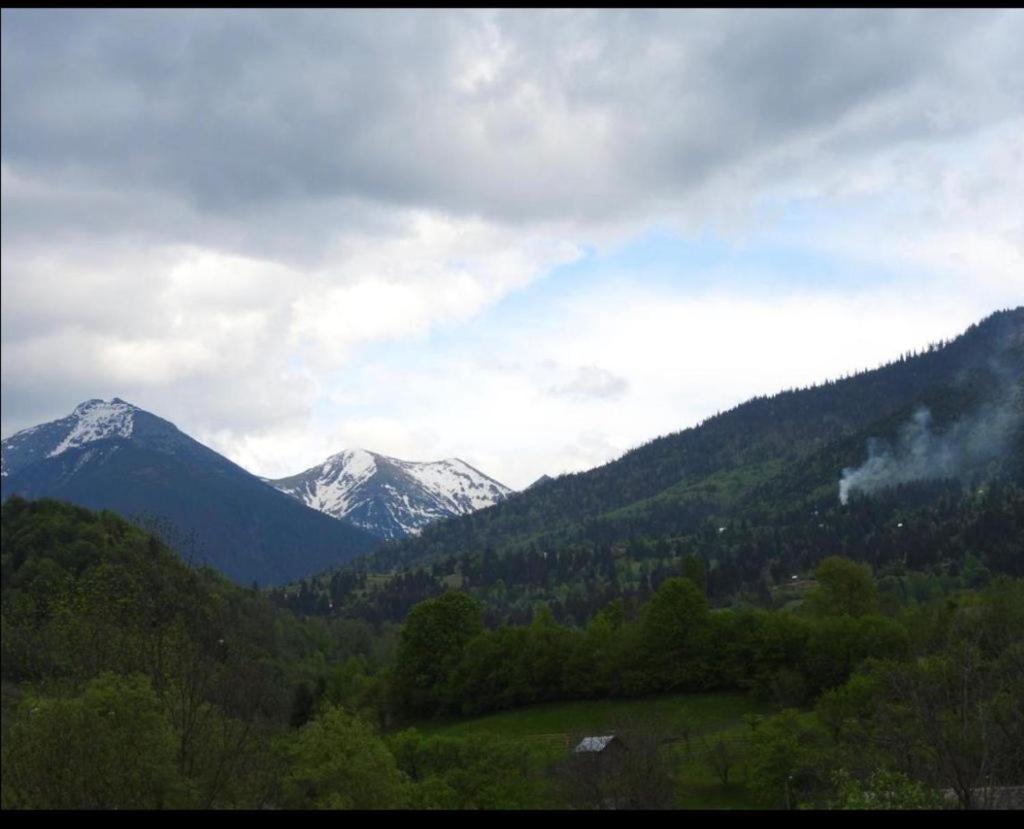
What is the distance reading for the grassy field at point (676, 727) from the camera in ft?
253

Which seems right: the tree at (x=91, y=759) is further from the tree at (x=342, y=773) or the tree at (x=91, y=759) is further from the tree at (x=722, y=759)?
the tree at (x=722, y=759)

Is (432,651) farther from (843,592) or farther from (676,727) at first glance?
(843,592)

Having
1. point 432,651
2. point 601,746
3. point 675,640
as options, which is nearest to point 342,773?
point 601,746

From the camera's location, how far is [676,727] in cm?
9375

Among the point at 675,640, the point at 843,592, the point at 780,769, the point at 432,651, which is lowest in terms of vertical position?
the point at 780,769

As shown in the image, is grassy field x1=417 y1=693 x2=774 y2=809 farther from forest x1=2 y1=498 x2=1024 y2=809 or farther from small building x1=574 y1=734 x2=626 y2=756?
small building x1=574 y1=734 x2=626 y2=756

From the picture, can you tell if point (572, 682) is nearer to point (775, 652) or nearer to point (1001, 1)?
point (775, 652)

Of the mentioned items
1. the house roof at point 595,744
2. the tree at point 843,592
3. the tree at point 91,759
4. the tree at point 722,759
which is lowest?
the tree at point 722,759

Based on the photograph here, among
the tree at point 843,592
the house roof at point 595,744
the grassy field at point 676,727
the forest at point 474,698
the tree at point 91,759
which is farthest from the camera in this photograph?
the tree at point 843,592

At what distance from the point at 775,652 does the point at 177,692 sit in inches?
2764

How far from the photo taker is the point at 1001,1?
1259 centimetres

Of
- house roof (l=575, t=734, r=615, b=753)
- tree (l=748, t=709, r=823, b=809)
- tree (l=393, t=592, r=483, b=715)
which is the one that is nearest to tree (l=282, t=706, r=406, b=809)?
house roof (l=575, t=734, r=615, b=753)

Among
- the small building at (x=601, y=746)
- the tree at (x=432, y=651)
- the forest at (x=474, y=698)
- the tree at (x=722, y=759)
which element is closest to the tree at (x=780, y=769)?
the forest at (x=474, y=698)
